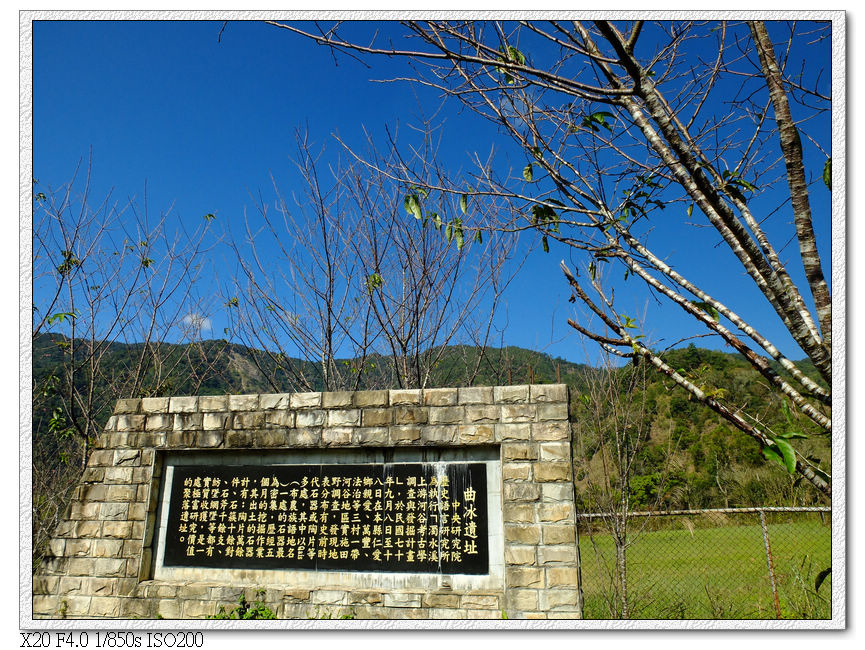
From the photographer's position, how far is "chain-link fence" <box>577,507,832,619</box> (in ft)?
14.4

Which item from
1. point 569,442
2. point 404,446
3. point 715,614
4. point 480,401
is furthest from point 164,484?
point 715,614

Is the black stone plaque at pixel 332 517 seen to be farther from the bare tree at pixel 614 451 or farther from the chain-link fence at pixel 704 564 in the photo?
the bare tree at pixel 614 451

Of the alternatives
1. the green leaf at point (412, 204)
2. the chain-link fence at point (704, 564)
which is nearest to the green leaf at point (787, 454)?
the green leaf at point (412, 204)

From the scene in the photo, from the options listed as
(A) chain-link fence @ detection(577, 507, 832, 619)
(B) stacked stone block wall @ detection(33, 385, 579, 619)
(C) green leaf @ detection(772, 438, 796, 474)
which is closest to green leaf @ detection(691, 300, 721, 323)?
(C) green leaf @ detection(772, 438, 796, 474)

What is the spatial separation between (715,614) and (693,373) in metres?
3.67

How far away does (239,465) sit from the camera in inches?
149

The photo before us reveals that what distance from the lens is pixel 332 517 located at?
11.5 ft

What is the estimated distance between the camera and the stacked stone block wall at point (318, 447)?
318cm

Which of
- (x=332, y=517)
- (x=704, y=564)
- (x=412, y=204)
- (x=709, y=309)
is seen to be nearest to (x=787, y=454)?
(x=709, y=309)

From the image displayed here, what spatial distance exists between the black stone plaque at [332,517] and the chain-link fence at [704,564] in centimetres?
142

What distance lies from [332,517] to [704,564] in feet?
13.3

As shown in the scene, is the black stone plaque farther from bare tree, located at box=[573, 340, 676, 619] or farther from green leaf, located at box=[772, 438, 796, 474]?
green leaf, located at box=[772, 438, 796, 474]

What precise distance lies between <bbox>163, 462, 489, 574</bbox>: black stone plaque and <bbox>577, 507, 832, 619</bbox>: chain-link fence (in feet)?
4.66

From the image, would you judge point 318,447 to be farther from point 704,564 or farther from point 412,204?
point 704,564
